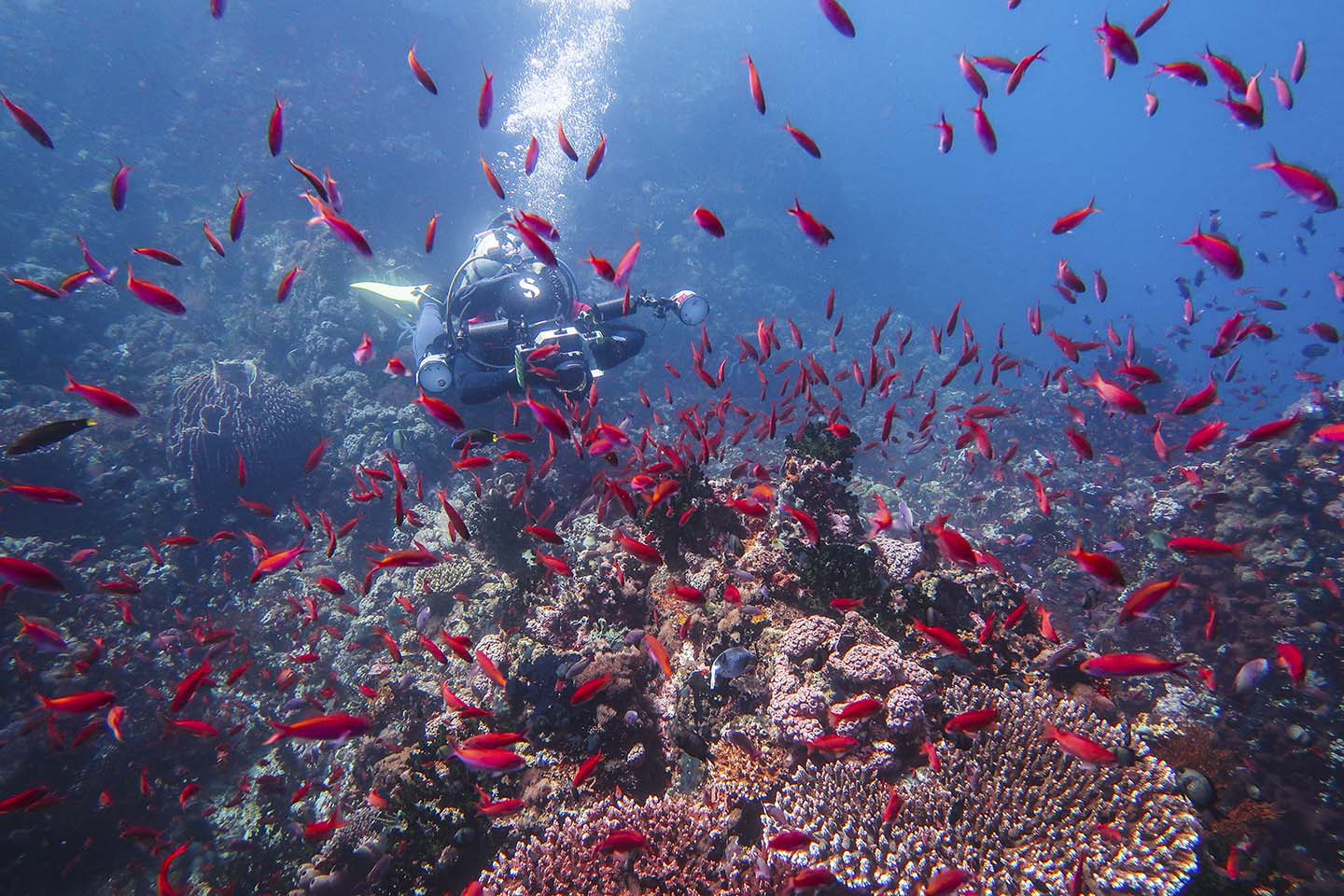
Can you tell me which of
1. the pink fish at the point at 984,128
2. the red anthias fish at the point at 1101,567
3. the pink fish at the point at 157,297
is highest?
the pink fish at the point at 984,128

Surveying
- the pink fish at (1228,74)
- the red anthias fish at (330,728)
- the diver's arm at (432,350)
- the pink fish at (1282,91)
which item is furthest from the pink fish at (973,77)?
the red anthias fish at (330,728)

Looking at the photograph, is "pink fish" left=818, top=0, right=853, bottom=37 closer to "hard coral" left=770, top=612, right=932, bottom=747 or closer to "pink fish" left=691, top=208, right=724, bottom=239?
"pink fish" left=691, top=208, right=724, bottom=239

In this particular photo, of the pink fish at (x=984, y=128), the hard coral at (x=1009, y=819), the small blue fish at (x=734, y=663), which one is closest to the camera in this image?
the hard coral at (x=1009, y=819)

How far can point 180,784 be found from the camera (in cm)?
773

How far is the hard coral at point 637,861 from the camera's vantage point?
351 cm

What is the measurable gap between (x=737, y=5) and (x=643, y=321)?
38361mm

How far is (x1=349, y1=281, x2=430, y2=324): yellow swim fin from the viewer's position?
47.4 feet

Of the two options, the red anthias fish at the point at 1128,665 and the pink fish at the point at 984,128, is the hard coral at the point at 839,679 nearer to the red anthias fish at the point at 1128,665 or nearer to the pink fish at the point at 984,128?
the red anthias fish at the point at 1128,665

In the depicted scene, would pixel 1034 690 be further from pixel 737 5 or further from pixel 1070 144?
pixel 1070 144

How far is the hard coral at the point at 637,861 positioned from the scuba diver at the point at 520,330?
402cm

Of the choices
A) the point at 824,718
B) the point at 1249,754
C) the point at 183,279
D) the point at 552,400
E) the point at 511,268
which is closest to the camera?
the point at 824,718

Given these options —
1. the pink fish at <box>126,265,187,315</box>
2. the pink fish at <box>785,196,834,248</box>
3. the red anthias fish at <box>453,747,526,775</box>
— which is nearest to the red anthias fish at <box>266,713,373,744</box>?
the red anthias fish at <box>453,747,526,775</box>

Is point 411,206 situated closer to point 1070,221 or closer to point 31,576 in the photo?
point 31,576

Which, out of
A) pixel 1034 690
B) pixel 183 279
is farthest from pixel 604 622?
pixel 183 279
